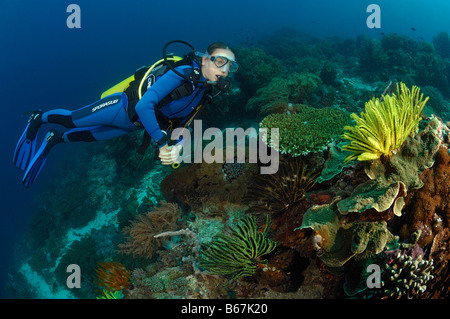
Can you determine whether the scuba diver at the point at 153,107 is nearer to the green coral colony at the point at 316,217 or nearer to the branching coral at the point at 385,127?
the green coral colony at the point at 316,217

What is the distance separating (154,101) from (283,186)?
2915mm

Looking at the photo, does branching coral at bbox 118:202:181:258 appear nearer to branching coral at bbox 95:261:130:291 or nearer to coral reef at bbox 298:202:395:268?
branching coral at bbox 95:261:130:291

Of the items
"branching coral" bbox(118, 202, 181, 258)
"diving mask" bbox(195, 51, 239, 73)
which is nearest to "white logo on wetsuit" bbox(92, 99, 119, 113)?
"diving mask" bbox(195, 51, 239, 73)

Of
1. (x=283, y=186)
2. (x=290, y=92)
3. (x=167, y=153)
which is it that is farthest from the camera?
(x=290, y=92)

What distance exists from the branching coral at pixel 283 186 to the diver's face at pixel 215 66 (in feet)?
7.27

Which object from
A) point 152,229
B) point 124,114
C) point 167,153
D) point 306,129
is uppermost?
point 124,114

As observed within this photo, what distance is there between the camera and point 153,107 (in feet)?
14.0

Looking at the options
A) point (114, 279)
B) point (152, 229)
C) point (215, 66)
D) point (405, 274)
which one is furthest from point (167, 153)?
point (405, 274)

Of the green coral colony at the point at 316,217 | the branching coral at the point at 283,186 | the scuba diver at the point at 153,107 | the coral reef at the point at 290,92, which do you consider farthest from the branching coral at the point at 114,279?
the coral reef at the point at 290,92

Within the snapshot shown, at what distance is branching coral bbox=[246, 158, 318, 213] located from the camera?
141 inches

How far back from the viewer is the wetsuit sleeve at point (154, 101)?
166 inches

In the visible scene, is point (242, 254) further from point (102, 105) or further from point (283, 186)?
point (102, 105)

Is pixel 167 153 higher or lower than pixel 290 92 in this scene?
lower
